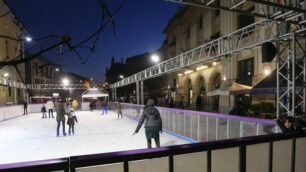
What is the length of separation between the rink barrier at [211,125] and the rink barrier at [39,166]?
15.4 ft

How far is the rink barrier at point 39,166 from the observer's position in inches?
60.0

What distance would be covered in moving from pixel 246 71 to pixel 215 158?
1637cm

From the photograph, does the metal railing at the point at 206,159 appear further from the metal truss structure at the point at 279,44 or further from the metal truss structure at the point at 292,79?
the metal truss structure at the point at 292,79

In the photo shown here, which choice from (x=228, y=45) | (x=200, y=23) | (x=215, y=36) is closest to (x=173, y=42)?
(x=200, y=23)

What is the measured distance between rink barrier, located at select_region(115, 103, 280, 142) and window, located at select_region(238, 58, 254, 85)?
310 inches

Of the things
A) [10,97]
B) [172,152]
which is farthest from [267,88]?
[10,97]

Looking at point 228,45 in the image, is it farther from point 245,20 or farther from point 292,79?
point 245,20

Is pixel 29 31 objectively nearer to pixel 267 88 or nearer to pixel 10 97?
pixel 267 88

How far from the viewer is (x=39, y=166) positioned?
158cm

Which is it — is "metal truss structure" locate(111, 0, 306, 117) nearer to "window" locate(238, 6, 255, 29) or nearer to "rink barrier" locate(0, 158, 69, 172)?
"window" locate(238, 6, 255, 29)

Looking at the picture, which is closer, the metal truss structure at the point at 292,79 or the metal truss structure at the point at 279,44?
the metal truss structure at the point at 279,44

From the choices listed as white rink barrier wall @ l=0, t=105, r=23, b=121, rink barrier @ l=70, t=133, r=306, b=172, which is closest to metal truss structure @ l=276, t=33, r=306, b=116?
rink barrier @ l=70, t=133, r=306, b=172

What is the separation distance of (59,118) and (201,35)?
17.5 meters

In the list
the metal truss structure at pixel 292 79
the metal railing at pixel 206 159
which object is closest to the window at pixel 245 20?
the metal truss structure at pixel 292 79
